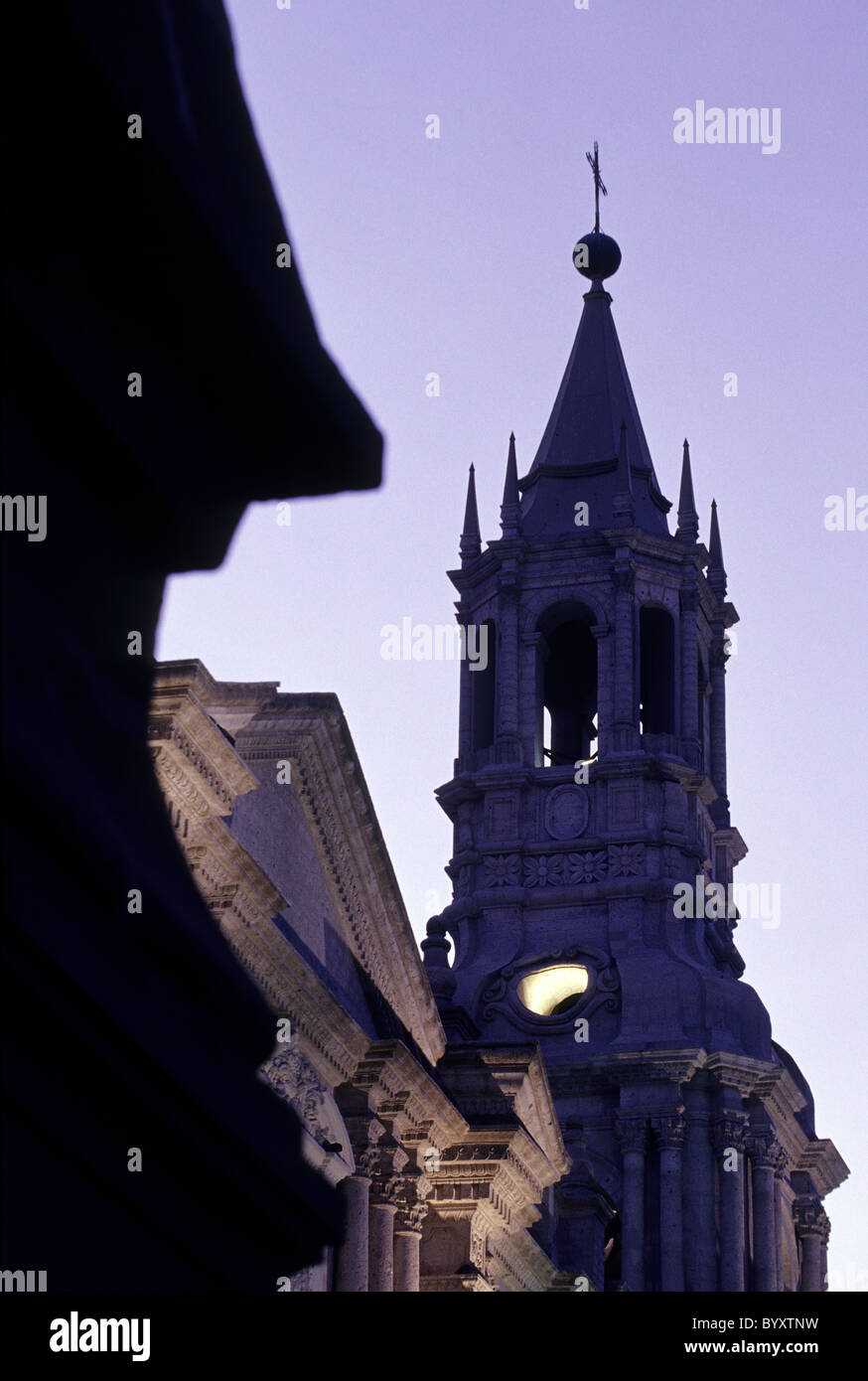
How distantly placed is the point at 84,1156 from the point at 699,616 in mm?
A: 55868

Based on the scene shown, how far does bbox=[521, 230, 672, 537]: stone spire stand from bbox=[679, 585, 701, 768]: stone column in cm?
197

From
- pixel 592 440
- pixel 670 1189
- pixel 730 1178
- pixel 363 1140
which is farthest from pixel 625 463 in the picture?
pixel 363 1140

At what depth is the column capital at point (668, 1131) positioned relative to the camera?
5203 centimetres

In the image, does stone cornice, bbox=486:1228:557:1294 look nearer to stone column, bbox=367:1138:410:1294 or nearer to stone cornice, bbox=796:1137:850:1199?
stone column, bbox=367:1138:410:1294

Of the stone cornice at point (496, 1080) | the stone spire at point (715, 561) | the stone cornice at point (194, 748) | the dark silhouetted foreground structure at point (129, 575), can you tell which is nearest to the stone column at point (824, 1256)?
the stone spire at point (715, 561)

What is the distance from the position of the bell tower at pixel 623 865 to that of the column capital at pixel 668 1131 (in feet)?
0.17

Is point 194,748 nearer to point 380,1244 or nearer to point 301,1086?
point 301,1086

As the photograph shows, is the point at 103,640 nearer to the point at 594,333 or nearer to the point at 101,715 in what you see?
the point at 101,715

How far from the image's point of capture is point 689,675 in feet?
189

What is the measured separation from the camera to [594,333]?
6391 centimetres

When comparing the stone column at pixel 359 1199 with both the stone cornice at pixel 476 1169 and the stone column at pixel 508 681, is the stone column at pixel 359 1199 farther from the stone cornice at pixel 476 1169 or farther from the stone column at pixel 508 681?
the stone column at pixel 508 681

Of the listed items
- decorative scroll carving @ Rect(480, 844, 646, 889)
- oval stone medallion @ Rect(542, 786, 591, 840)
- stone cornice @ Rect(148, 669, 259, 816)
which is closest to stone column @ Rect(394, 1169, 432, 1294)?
stone cornice @ Rect(148, 669, 259, 816)

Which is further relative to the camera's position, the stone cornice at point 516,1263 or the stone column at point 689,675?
the stone column at point 689,675
